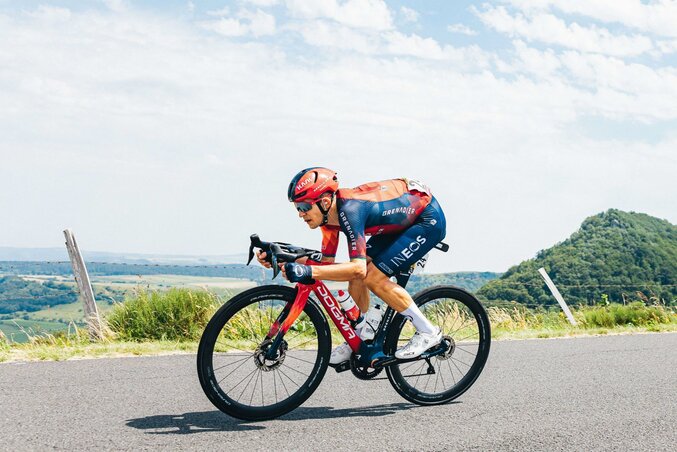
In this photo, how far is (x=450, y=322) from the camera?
6.70m

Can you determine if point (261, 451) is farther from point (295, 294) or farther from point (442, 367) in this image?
point (442, 367)

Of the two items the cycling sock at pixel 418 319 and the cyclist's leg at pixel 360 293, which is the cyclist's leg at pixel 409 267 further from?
the cyclist's leg at pixel 360 293

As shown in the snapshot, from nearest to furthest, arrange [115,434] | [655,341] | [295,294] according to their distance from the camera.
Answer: [115,434], [295,294], [655,341]

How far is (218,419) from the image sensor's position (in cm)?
586

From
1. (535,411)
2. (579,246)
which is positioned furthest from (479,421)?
(579,246)

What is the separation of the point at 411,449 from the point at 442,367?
1.59 m

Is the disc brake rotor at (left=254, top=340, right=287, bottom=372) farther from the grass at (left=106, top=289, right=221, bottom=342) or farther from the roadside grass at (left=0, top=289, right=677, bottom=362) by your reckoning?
the grass at (left=106, top=289, right=221, bottom=342)

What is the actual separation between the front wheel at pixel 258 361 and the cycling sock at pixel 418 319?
674 mm

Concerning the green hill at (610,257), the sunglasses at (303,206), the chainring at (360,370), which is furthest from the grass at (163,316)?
the green hill at (610,257)

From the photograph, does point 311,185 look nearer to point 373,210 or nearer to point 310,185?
point 310,185

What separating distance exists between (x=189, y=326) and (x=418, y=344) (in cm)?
576

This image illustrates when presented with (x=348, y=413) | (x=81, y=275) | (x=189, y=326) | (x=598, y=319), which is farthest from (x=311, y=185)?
(x=598, y=319)

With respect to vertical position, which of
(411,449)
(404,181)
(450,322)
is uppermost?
(404,181)

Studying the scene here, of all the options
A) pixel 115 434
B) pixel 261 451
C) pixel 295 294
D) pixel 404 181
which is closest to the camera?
pixel 261 451
